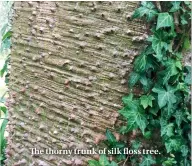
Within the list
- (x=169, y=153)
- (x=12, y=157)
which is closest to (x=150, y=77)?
(x=169, y=153)

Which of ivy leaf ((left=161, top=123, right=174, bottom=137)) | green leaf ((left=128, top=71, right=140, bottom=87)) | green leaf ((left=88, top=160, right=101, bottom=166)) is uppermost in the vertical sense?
green leaf ((left=128, top=71, right=140, bottom=87))

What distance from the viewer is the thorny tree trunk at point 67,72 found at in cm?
132

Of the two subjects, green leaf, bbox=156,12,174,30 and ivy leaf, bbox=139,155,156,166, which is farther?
ivy leaf, bbox=139,155,156,166

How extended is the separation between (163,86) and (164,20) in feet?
0.81

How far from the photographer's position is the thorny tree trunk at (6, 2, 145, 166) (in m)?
1.32

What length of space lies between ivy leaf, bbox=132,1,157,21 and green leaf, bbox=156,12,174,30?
0.11 feet

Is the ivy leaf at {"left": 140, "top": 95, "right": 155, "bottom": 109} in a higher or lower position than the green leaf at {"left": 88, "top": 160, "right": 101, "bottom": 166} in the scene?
higher

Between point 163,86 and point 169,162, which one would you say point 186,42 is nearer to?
point 163,86

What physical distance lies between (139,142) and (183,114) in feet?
0.71

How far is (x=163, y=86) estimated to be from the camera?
48.0 inches

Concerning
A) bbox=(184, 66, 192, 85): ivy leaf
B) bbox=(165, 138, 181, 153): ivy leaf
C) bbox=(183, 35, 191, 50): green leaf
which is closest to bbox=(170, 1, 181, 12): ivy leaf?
bbox=(183, 35, 191, 50): green leaf

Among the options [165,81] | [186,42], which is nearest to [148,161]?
[165,81]

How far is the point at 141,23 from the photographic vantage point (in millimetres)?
1256

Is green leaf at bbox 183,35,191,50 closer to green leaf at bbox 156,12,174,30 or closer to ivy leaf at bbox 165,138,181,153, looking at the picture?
green leaf at bbox 156,12,174,30
